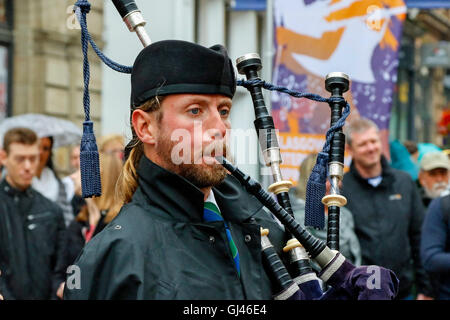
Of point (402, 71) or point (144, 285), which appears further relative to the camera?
point (402, 71)

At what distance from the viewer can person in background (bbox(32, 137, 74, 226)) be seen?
21.9 ft

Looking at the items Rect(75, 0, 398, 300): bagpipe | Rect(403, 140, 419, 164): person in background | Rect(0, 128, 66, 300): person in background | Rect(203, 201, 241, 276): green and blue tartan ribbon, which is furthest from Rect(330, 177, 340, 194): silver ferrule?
Rect(403, 140, 419, 164): person in background

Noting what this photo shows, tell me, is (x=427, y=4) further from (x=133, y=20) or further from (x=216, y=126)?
(x=216, y=126)

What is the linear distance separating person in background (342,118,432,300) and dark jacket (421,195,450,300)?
1.36 ft

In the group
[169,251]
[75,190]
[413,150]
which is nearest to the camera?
[169,251]

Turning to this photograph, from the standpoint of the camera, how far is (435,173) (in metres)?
6.82

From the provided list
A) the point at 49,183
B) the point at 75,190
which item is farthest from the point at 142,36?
the point at 49,183

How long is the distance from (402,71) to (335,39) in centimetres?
1418

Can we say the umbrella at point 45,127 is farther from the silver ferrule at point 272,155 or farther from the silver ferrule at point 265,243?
the silver ferrule at point 265,243

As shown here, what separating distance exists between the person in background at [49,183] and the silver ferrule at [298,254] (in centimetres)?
403

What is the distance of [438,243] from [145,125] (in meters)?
3.04

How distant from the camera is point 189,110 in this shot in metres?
2.48

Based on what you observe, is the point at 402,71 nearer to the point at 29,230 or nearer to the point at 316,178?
the point at 29,230
